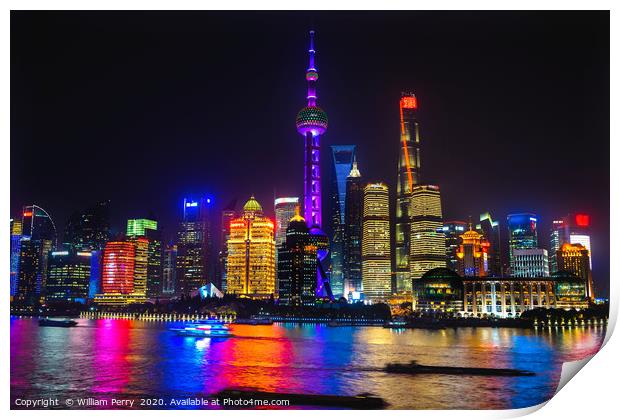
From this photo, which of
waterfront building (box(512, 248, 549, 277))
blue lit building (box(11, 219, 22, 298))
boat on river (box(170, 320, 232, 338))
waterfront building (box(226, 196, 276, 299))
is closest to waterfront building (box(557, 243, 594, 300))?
waterfront building (box(512, 248, 549, 277))

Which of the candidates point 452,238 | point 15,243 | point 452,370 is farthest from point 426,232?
point 452,370

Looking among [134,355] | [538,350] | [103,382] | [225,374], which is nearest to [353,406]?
[225,374]

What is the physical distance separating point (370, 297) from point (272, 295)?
1237cm

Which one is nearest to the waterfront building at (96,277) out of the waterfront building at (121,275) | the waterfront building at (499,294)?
the waterfront building at (121,275)

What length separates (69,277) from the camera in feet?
147

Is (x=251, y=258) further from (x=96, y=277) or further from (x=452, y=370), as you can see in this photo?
(x=452, y=370)

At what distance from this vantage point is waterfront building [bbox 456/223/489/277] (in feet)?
165

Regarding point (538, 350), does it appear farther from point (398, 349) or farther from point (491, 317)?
point (491, 317)

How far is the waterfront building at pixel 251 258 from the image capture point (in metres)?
50.7

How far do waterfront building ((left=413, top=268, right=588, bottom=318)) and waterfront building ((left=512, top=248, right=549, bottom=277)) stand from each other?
23.5 feet

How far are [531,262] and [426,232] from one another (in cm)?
1467

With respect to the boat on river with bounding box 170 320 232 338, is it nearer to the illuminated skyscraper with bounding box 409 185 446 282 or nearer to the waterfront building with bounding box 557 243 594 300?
the waterfront building with bounding box 557 243 594 300

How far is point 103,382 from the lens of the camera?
10062mm

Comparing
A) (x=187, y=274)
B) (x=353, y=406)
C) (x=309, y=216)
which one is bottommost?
(x=353, y=406)
